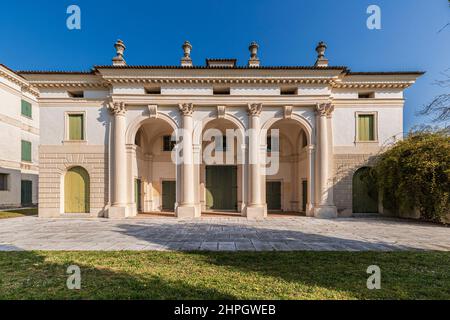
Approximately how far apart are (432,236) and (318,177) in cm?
627

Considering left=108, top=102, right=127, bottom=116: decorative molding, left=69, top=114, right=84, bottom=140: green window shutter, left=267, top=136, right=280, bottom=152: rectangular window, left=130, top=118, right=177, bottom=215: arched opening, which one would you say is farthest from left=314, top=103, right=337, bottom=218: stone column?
left=69, top=114, right=84, bottom=140: green window shutter

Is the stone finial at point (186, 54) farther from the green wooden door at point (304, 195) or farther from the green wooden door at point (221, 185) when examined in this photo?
the green wooden door at point (304, 195)

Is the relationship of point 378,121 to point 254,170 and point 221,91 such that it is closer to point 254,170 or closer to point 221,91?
point 254,170

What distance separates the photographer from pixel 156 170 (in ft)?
62.5

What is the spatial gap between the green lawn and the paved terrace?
0.89 meters

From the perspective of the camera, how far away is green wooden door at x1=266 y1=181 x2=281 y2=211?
18672 mm

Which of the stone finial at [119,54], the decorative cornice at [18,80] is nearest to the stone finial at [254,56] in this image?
the stone finial at [119,54]

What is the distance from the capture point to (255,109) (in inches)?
581

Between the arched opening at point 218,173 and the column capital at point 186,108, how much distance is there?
3.47 metres

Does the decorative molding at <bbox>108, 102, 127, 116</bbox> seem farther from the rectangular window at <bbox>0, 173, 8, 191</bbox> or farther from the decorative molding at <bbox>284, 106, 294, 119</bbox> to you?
the rectangular window at <bbox>0, 173, 8, 191</bbox>

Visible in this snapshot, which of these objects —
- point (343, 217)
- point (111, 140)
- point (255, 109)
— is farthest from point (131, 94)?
point (343, 217)

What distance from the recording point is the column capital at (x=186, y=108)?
579 inches

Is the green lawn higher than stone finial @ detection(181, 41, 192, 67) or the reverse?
the reverse
